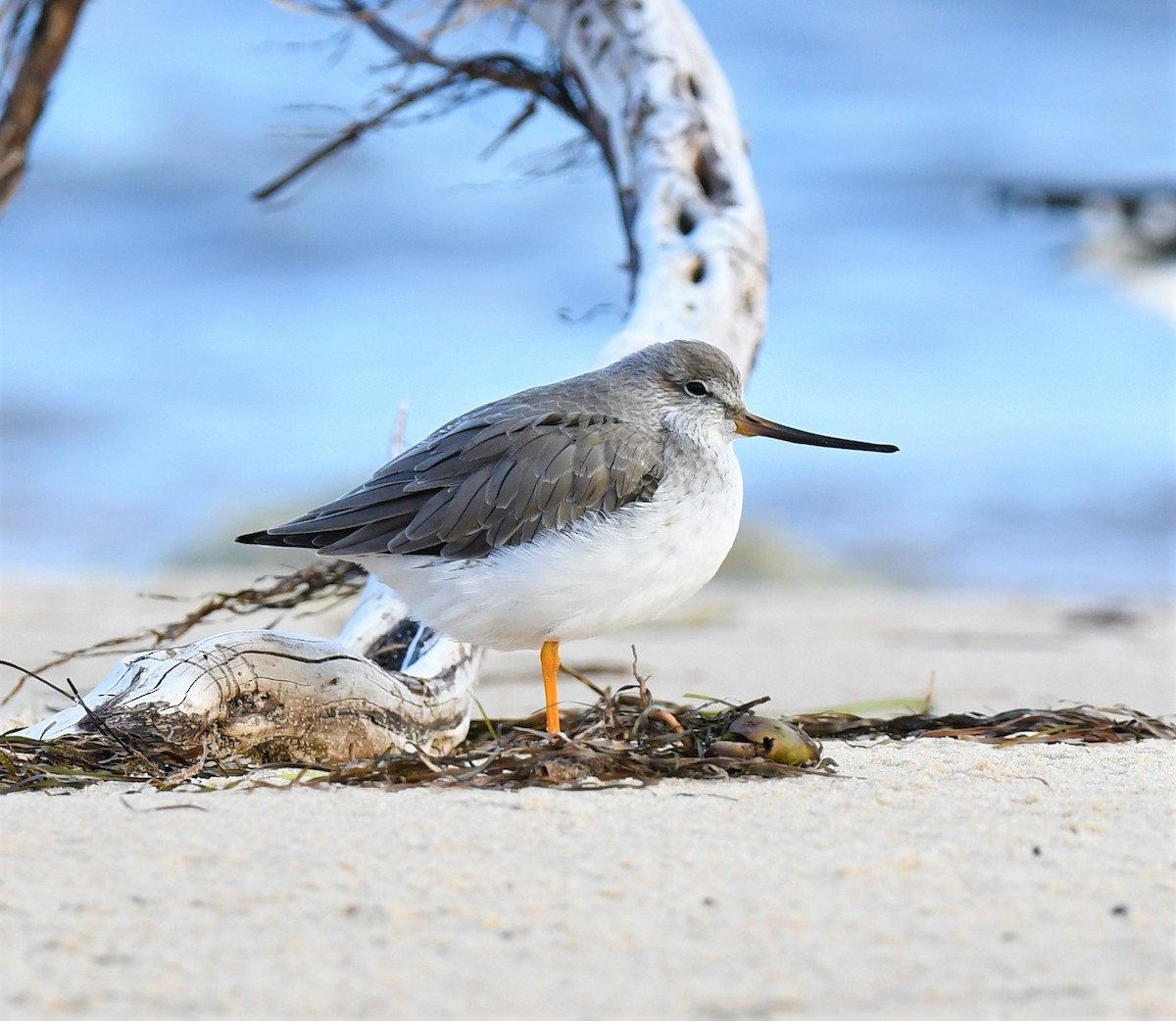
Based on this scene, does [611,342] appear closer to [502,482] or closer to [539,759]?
[502,482]

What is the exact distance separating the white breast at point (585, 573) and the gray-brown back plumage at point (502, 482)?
0.20 ft

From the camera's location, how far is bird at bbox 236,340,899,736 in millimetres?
4066

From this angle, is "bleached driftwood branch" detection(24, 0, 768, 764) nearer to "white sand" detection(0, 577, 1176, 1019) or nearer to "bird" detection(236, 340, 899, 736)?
"bird" detection(236, 340, 899, 736)

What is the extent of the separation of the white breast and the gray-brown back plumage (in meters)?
0.06

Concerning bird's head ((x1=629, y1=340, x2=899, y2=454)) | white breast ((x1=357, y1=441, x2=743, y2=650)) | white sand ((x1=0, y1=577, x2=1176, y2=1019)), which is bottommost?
white sand ((x1=0, y1=577, x2=1176, y2=1019))

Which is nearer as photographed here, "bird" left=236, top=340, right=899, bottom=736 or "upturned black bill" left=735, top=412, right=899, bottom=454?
"bird" left=236, top=340, right=899, bottom=736

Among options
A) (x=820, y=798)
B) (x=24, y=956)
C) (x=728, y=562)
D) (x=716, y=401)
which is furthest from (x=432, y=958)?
(x=728, y=562)

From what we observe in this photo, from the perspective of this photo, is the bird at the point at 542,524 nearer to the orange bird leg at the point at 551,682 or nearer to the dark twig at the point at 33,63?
the orange bird leg at the point at 551,682

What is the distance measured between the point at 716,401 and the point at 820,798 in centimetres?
165

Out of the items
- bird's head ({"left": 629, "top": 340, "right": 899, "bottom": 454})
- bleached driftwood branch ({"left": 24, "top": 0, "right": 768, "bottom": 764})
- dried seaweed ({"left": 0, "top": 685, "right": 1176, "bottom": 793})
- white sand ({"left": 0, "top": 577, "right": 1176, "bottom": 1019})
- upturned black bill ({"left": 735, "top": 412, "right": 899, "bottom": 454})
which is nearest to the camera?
white sand ({"left": 0, "top": 577, "right": 1176, "bottom": 1019})

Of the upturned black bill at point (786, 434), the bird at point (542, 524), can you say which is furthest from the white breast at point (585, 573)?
the upturned black bill at point (786, 434)

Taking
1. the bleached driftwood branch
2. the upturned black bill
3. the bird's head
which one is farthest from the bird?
the bleached driftwood branch

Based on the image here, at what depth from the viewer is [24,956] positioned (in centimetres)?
237

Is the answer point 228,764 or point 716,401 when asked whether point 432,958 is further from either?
point 716,401
